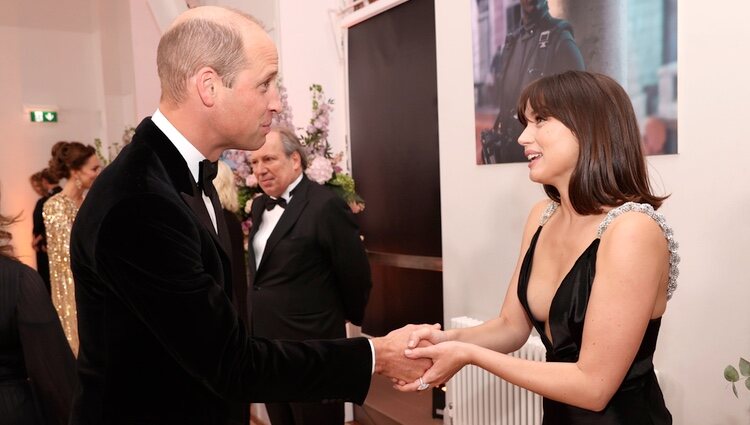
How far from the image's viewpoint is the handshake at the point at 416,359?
1.88 m

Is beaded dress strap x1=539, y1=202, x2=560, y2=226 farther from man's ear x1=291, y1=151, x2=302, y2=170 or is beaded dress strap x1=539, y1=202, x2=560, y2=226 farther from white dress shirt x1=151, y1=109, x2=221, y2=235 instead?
man's ear x1=291, y1=151, x2=302, y2=170

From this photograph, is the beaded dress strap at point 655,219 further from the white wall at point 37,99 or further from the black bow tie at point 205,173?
the white wall at point 37,99

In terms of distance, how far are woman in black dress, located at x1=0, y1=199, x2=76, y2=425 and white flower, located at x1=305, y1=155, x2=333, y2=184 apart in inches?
74.8

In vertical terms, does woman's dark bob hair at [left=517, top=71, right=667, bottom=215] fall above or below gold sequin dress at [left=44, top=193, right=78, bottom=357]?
above

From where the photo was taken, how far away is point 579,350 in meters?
1.79

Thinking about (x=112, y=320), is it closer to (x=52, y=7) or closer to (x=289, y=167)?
(x=289, y=167)

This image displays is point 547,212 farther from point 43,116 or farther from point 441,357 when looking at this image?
point 43,116

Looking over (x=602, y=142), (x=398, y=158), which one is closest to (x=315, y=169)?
(x=398, y=158)

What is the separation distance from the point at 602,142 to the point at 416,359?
818 millimetres

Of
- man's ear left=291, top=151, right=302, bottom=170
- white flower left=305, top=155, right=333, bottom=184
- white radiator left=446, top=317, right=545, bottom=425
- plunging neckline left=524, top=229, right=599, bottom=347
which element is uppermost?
man's ear left=291, top=151, right=302, bottom=170

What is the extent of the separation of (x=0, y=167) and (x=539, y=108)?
8.72m

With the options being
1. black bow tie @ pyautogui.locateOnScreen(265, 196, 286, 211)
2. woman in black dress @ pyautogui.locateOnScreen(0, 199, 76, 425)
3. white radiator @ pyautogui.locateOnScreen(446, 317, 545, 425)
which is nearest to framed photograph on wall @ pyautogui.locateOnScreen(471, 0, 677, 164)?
white radiator @ pyautogui.locateOnScreen(446, 317, 545, 425)

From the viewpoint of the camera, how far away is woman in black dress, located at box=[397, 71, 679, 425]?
5.38ft

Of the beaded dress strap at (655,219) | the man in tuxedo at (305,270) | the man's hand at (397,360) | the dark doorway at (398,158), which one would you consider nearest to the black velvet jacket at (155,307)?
the man's hand at (397,360)
